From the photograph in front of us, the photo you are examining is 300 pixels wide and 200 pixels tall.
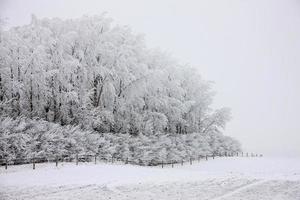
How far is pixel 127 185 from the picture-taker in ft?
86.8

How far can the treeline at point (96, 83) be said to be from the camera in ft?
136

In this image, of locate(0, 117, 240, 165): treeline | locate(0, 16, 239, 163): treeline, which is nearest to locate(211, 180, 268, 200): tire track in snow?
locate(0, 117, 240, 165): treeline

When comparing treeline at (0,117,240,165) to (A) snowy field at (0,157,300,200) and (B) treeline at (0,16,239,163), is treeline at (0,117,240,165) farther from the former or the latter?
(A) snowy field at (0,157,300,200)

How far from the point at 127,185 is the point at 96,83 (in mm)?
25290

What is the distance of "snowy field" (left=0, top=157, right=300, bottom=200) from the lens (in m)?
23.4

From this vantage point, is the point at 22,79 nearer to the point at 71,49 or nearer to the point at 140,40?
the point at 71,49

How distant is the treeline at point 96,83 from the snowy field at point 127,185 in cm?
634

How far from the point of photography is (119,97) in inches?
1991

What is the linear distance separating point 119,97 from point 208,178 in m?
22.6

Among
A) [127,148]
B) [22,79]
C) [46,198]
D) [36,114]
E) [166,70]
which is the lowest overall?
[46,198]

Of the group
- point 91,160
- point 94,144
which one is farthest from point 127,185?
point 94,144

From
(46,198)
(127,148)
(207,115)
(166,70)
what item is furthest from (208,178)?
(207,115)

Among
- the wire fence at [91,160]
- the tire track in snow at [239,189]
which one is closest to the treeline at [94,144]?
the wire fence at [91,160]

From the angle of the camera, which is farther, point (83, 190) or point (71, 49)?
point (71, 49)
